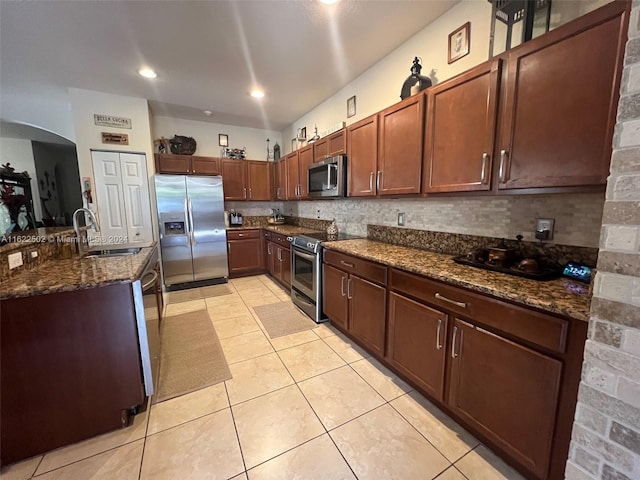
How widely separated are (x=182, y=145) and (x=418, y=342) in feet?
14.5

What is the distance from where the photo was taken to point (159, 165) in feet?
12.8

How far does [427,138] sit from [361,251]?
1.00 m

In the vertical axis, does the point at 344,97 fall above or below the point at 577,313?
above

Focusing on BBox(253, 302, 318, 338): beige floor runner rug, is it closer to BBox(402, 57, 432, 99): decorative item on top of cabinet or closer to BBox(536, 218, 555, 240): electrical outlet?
BBox(536, 218, 555, 240): electrical outlet

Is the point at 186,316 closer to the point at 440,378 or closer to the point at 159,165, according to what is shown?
the point at 159,165

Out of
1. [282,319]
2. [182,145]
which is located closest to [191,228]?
[182,145]

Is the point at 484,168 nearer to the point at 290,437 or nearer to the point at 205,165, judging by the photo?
the point at 290,437

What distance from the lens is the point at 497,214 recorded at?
1716 mm

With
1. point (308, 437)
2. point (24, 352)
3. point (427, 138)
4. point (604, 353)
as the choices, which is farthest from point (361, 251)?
point (24, 352)

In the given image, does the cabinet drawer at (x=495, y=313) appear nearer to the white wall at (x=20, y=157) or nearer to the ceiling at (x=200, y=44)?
the ceiling at (x=200, y=44)

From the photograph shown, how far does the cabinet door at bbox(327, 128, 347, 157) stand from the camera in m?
2.74

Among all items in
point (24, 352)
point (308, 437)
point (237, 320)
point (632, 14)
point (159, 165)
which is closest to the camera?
point (632, 14)

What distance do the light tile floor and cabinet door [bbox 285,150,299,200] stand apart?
2.65 m

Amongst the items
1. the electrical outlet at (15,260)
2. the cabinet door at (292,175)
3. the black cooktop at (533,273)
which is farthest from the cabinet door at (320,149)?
the electrical outlet at (15,260)
